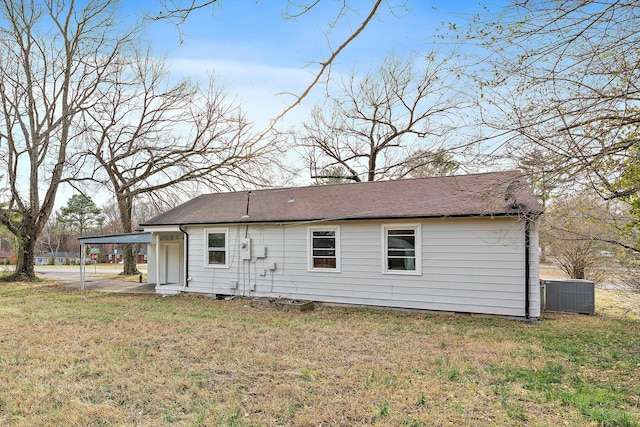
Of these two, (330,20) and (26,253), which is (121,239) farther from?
(330,20)

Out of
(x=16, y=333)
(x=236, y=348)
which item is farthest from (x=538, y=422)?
(x=16, y=333)

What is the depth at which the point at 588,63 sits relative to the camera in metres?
3.35

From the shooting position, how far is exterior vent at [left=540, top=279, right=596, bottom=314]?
33.8 feet

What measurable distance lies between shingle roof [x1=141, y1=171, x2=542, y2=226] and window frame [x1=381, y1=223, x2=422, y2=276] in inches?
14.4

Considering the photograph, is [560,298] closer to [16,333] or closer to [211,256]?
[211,256]

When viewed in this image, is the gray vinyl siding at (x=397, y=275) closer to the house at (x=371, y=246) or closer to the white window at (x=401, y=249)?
the house at (x=371, y=246)

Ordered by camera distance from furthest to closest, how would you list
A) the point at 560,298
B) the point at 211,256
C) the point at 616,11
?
the point at 211,256, the point at 560,298, the point at 616,11

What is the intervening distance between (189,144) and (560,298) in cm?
1675

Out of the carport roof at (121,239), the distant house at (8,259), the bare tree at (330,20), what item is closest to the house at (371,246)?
the carport roof at (121,239)

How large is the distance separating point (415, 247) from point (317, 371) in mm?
5514

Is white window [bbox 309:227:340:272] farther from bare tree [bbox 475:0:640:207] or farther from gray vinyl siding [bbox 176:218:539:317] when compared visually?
bare tree [bbox 475:0:640:207]

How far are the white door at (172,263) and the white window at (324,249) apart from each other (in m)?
6.57

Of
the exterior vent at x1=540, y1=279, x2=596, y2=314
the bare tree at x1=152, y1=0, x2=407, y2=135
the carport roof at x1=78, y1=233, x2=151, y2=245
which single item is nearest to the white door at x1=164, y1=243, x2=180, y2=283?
the carport roof at x1=78, y1=233, x2=151, y2=245

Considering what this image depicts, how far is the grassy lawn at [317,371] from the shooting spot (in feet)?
13.0
